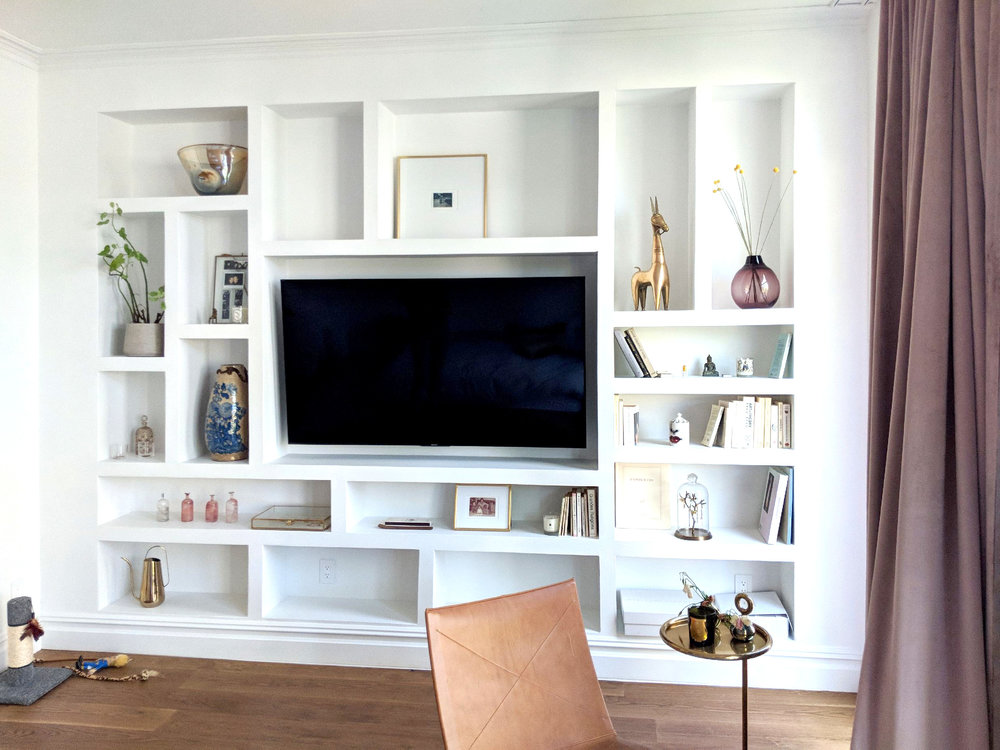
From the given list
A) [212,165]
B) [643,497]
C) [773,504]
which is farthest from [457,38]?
[773,504]

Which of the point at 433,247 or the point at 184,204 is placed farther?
the point at 184,204

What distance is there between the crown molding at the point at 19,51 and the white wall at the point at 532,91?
0.24ft

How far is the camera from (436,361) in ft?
10.2

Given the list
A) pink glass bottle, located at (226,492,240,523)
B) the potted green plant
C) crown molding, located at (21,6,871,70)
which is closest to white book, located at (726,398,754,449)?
crown molding, located at (21,6,871,70)

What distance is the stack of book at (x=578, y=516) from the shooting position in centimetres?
300

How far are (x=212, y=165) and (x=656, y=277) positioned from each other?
1.96m

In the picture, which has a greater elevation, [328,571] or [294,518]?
[294,518]

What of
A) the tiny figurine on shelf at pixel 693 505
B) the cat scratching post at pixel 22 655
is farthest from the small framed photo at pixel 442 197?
the cat scratching post at pixel 22 655

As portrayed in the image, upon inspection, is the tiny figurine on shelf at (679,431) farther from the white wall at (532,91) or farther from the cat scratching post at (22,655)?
the cat scratching post at (22,655)

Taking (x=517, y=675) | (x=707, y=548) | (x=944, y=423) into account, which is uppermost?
(x=944, y=423)

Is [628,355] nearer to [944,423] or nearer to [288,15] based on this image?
[944,423]

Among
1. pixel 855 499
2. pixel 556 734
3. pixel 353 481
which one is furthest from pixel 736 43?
pixel 556 734

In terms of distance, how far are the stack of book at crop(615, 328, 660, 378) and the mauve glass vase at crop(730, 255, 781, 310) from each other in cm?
42

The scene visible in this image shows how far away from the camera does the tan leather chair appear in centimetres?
185
